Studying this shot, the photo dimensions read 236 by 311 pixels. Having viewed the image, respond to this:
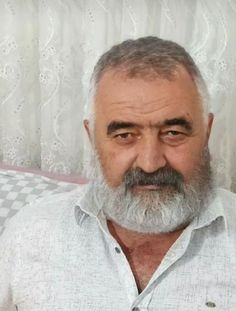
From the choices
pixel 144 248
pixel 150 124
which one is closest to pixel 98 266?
pixel 144 248

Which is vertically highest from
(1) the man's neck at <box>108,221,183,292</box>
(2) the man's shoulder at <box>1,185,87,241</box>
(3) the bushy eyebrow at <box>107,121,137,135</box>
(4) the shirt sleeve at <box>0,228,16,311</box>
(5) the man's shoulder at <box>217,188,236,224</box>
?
(3) the bushy eyebrow at <box>107,121,137,135</box>

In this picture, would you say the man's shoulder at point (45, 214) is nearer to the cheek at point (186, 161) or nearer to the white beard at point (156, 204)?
the white beard at point (156, 204)

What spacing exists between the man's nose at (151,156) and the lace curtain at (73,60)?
55 centimetres

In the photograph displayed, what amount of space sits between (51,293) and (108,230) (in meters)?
0.19

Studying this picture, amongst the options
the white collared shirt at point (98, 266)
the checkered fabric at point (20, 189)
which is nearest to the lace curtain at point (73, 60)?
the checkered fabric at point (20, 189)

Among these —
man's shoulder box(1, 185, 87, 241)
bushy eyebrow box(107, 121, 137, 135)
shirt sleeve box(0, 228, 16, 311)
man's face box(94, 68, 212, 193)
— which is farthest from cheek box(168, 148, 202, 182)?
shirt sleeve box(0, 228, 16, 311)

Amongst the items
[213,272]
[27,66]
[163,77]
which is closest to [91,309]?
[213,272]

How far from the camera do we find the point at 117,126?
1.03 m

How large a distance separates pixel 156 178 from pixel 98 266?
0.24 m

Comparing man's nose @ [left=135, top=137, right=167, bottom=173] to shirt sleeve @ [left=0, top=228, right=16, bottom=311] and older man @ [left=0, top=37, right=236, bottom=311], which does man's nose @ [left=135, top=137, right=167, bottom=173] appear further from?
shirt sleeve @ [left=0, top=228, right=16, bottom=311]

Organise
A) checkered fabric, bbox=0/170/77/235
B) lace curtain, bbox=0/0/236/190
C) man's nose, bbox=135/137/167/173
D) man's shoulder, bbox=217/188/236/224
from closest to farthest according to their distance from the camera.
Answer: man's nose, bbox=135/137/167/173, man's shoulder, bbox=217/188/236/224, checkered fabric, bbox=0/170/77/235, lace curtain, bbox=0/0/236/190

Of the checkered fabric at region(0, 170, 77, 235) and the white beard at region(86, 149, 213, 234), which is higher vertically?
the white beard at region(86, 149, 213, 234)

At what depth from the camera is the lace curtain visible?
1449mm

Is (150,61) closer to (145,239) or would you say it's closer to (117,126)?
(117,126)
